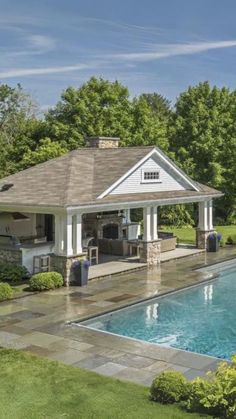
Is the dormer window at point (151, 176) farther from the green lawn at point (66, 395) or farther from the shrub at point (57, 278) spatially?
the green lawn at point (66, 395)

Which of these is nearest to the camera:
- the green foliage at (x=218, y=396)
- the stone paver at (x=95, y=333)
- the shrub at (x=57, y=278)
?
the green foliage at (x=218, y=396)

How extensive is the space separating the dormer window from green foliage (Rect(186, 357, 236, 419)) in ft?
57.4

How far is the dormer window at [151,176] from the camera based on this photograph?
25.9 m

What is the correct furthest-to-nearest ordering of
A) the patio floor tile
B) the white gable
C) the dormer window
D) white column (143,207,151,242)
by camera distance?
the dormer window < white column (143,207,151,242) < the white gable < the patio floor tile

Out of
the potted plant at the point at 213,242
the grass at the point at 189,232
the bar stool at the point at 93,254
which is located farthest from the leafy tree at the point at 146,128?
the bar stool at the point at 93,254

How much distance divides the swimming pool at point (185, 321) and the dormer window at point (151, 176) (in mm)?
7062

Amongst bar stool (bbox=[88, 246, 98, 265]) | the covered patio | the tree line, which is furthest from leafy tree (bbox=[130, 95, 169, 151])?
bar stool (bbox=[88, 246, 98, 265])

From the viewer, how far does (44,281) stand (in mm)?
19234

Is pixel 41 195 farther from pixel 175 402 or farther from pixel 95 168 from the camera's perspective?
pixel 175 402

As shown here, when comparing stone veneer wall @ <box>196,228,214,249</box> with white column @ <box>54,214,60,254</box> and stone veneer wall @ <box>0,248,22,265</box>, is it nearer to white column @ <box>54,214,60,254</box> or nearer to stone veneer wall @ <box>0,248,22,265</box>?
white column @ <box>54,214,60,254</box>

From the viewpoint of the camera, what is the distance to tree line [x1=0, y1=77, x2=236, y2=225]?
38.3 m

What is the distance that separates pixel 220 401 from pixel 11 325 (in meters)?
8.10

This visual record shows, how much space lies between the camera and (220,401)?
8.37m

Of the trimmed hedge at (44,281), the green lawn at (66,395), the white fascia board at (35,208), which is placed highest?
the white fascia board at (35,208)
